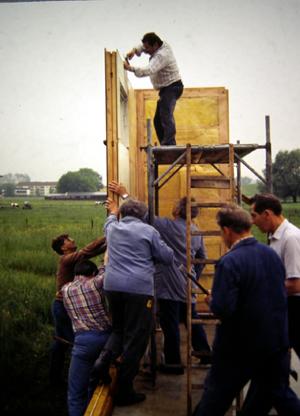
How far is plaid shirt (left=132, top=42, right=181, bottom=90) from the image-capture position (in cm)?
535

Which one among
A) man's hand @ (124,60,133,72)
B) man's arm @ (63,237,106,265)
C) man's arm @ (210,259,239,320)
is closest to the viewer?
man's arm @ (210,259,239,320)

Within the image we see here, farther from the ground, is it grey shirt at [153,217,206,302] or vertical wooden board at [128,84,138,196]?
vertical wooden board at [128,84,138,196]

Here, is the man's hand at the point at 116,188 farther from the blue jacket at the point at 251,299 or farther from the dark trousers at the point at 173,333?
the blue jacket at the point at 251,299

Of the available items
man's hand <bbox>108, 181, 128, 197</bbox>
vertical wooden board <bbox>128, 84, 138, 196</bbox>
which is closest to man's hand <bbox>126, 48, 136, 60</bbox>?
vertical wooden board <bbox>128, 84, 138, 196</bbox>

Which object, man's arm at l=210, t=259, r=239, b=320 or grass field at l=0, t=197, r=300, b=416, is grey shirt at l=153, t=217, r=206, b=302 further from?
grass field at l=0, t=197, r=300, b=416

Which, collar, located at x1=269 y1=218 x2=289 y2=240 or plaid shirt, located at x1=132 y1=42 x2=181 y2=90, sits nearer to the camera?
collar, located at x1=269 y1=218 x2=289 y2=240

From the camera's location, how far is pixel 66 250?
16.0 ft

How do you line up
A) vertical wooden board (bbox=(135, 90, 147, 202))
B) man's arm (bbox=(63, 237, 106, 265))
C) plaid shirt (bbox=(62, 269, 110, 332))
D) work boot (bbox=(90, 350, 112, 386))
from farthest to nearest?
vertical wooden board (bbox=(135, 90, 147, 202)) < man's arm (bbox=(63, 237, 106, 265)) < plaid shirt (bbox=(62, 269, 110, 332)) < work boot (bbox=(90, 350, 112, 386))

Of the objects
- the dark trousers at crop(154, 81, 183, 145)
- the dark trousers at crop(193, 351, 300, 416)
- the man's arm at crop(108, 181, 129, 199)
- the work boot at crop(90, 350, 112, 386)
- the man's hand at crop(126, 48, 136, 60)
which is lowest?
the work boot at crop(90, 350, 112, 386)

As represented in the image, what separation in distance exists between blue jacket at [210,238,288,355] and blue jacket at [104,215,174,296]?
1274 millimetres

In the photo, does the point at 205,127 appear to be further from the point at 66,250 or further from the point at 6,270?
the point at 6,270

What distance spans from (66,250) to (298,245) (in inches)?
95.1

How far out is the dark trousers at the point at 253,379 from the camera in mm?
2781

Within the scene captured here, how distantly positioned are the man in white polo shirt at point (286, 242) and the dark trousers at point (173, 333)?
4.65ft
